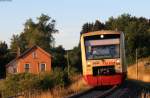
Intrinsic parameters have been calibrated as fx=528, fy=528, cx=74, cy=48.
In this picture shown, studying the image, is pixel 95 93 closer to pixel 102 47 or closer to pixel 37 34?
pixel 102 47

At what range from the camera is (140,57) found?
87375mm

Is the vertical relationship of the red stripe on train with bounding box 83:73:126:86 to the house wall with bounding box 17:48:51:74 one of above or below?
below

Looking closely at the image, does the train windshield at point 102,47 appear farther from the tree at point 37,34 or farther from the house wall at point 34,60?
the tree at point 37,34

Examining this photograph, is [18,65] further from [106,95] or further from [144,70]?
[106,95]

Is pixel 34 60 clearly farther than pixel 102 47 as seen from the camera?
Yes

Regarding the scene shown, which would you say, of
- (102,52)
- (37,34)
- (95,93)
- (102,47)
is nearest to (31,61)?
(37,34)

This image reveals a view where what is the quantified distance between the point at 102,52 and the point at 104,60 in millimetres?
506

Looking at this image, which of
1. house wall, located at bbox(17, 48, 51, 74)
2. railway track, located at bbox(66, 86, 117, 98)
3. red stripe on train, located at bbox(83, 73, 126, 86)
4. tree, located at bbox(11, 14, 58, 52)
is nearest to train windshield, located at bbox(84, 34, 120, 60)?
red stripe on train, located at bbox(83, 73, 126, 86)

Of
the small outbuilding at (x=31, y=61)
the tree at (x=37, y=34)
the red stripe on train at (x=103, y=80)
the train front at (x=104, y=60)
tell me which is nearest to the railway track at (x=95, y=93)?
the red stripe on train at (x=103, y=80)

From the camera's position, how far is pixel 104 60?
32.0 meters

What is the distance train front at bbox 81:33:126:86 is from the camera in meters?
31.8

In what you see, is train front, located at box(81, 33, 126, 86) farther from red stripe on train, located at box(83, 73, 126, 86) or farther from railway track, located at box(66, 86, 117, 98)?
railway track, located at box(66, 86, 117, 98)

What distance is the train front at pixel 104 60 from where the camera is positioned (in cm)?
3177

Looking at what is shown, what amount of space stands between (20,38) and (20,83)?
10646 centimetres
